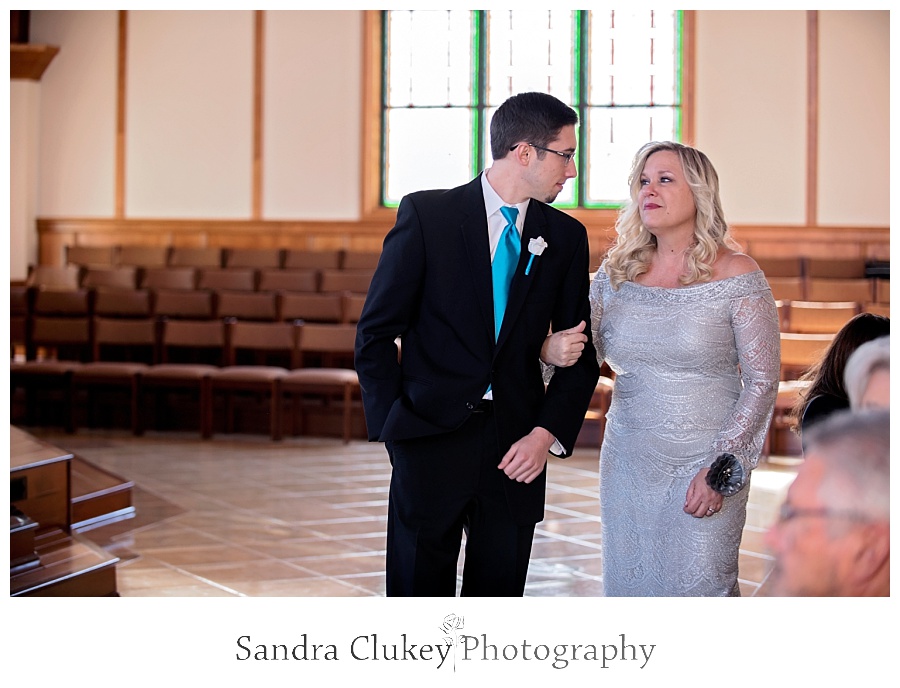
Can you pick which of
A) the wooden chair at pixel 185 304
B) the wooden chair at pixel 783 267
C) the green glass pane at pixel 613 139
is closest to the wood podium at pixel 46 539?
the wooden chair at pixel 185 304

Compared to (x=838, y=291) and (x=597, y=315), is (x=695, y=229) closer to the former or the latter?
(x=597, y=315)

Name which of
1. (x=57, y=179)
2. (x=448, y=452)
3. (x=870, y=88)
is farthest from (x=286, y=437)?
(x=870, y=88)

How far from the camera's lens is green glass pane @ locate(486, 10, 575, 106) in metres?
10.0

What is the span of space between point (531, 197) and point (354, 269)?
699cm

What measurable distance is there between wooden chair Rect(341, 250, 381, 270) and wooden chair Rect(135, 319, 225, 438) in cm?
157

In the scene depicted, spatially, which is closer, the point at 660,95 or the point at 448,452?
the point at 448,452

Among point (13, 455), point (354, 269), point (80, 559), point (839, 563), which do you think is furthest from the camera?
point (354, 269)

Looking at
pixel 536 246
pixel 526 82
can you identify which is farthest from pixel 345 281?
pixel 536 246

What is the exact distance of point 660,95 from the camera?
9.98 metres

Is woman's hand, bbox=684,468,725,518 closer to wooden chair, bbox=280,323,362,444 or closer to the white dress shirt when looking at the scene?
the white dress shirt

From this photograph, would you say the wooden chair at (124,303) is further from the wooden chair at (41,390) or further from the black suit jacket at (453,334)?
the black suit jacket at (453,334)

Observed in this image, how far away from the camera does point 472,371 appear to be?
214 cm
